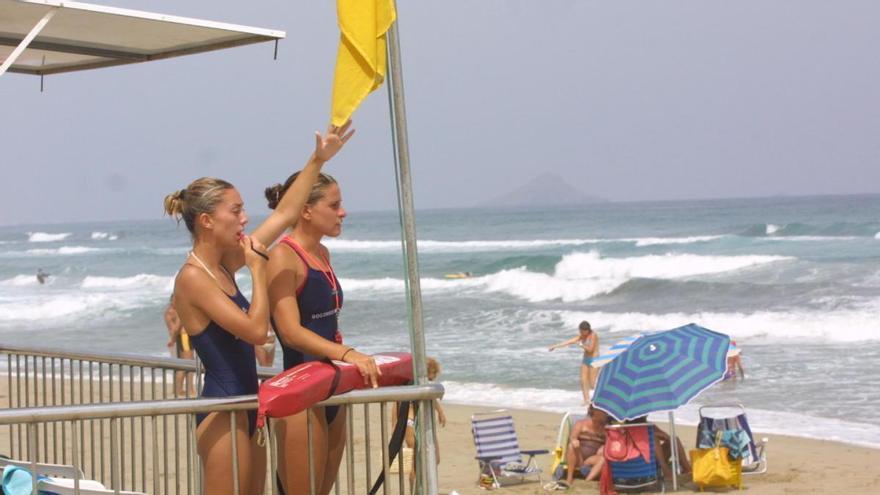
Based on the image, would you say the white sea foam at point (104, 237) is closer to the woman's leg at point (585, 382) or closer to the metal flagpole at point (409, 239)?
the woman's leg at point (585, 382)

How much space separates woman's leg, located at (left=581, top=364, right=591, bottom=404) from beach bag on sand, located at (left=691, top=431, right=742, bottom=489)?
513 cm

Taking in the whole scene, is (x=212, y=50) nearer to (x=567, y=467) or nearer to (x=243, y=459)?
(x=243, y=459)

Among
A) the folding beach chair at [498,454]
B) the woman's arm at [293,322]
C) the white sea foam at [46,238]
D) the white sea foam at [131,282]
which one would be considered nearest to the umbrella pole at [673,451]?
the folding beach chair at [498,454]

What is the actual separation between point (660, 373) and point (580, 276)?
3201 centimetres

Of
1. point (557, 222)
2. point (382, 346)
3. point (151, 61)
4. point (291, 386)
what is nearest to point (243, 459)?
point (291, 386)

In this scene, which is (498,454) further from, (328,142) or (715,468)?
(328,142)

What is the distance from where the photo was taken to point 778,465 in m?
11.6

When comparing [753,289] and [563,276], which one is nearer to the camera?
[753,289]

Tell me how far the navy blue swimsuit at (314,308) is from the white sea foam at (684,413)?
9700 mm

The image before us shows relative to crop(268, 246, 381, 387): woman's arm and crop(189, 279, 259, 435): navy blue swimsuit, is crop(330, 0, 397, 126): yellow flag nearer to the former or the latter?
crop(268, 246, 381, 387): woman's arm

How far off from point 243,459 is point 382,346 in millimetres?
20075

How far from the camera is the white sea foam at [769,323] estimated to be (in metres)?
23.2

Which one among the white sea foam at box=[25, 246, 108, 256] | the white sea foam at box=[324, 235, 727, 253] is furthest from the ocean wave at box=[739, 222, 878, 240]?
the white sea foam at box=[25, 246, 108, 256]

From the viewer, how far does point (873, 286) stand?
31938 millimetres
